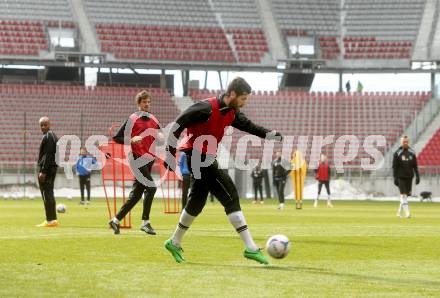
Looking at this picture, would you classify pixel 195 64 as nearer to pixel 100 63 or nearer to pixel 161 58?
pixel 161 58

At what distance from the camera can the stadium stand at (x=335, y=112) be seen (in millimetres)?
49375

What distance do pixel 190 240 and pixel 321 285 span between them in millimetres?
6074

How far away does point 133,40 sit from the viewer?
2034 inches

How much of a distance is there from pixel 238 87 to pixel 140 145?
5294 mm

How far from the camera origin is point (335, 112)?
51094mm

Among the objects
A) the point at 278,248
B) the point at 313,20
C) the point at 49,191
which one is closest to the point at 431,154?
the point at 313,20

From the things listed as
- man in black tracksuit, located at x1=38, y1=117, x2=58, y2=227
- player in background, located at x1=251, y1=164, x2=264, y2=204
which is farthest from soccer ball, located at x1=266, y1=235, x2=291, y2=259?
player in background, located at x1=251, y1=164, x2=264, y2=204

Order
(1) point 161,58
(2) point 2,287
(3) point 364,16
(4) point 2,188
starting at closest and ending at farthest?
1. (2) point 2,287
2. (4) point 2,188
3. (1) point 161,58
4. (3) point 364,16

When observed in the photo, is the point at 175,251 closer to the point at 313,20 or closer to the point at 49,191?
the point at 49,191

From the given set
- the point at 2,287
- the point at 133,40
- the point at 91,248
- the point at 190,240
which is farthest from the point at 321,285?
the point at 133,40

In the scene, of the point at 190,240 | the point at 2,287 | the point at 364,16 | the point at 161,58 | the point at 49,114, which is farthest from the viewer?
the point at 364,16

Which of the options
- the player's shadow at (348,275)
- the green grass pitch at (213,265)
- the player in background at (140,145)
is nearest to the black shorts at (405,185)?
the green grass pitch at (213,265)

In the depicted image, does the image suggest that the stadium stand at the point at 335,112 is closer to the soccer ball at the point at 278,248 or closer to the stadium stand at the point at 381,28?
the stadium stand at the point at 381,28

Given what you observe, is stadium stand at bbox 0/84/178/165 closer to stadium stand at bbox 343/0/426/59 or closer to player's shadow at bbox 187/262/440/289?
stadium stand at bbox 343/0/426/59
